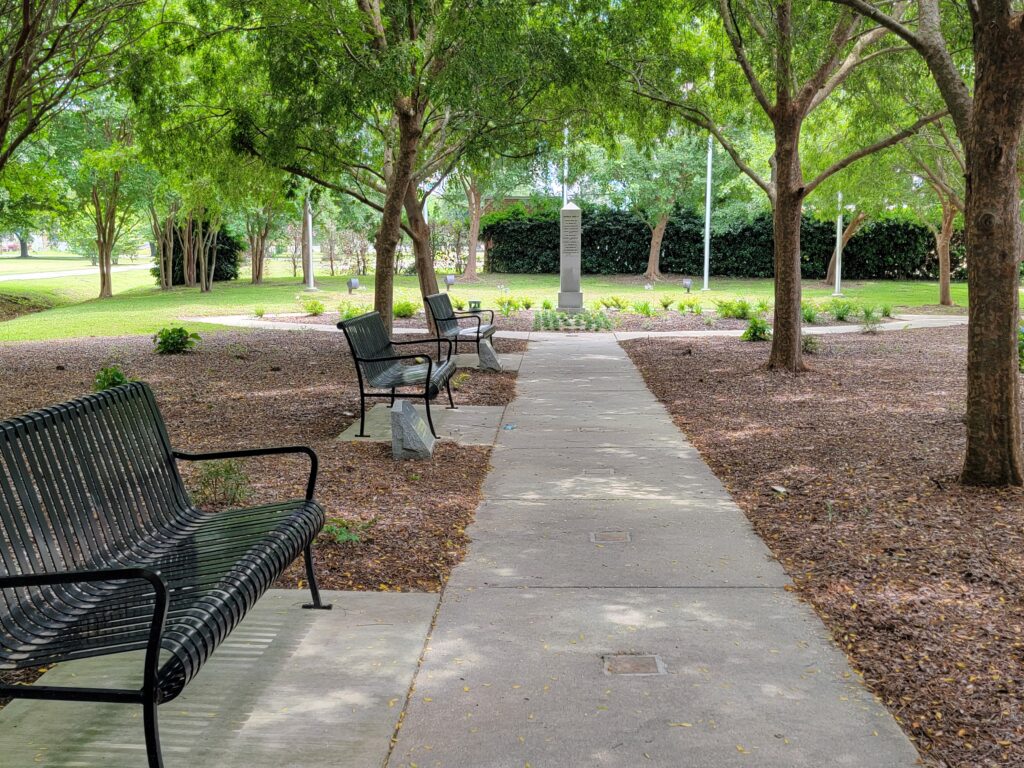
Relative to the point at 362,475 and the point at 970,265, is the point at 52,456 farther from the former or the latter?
the point at 970,265

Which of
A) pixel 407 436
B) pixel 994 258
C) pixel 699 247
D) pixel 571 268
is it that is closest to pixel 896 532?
pixel 994 258

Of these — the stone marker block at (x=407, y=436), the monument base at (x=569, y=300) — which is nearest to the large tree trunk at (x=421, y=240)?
the monument base at (x=569, y=300)

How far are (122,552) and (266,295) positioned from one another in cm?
A: 2948

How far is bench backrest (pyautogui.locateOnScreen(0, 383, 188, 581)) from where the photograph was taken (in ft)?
11.0

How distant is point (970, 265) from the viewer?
6.32m

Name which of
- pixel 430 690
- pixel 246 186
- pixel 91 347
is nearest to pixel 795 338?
pixel 246 186

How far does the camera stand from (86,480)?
12.4ft

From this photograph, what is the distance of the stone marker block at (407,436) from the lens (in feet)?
25.1

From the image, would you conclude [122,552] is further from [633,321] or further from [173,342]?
[633,321]

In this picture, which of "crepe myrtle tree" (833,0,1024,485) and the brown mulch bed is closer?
"crepe myrtle tree" (833,0,1024,485)

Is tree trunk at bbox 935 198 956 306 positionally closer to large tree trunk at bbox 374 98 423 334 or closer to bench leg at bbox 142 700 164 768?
large tree trunk at bbox 374 98 423 334

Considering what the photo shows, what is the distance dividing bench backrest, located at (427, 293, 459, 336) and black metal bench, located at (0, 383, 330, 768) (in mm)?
8817

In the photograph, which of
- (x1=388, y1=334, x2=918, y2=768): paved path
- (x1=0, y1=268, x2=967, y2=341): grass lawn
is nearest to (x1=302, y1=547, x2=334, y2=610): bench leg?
(x1=388, y1=334, x2=918, y2=768): paved path

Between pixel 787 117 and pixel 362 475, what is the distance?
7822 mm
